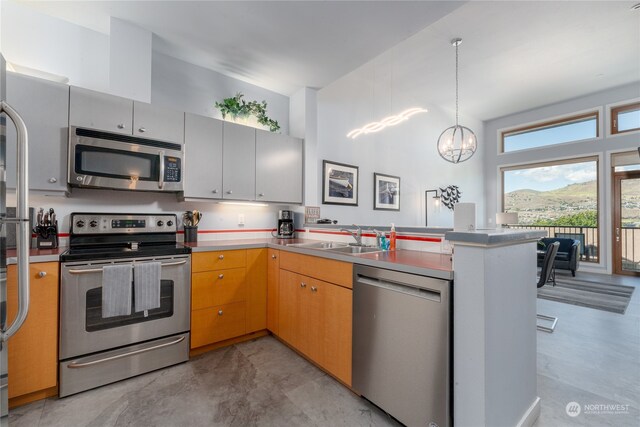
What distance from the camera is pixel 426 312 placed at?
4.49 ft

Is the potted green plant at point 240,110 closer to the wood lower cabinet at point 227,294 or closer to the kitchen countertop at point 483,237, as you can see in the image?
the wood lower cabinet at point 227,294

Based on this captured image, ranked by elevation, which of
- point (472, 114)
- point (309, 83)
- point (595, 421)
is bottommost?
point (595, 421)

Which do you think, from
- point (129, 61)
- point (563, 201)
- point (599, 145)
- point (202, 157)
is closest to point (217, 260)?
point (202, 157)

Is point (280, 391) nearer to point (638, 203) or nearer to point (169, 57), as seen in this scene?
point (169, 57)

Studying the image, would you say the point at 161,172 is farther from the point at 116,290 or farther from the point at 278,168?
the point at 278,168

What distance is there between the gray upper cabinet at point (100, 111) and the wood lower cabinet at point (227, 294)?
1.21 m

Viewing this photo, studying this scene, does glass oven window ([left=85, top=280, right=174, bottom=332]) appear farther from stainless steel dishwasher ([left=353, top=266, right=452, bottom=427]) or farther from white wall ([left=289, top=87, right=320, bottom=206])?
white wall ([left=289, top=87, right=320, bottom=206])

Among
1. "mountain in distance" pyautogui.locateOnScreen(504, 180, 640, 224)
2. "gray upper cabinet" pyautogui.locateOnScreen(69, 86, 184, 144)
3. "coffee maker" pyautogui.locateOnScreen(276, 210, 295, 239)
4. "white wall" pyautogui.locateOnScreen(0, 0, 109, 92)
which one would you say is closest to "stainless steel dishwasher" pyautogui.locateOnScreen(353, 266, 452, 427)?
"coffee maker" pyautogui.locateOnScreen(276, 210, 295, 239)

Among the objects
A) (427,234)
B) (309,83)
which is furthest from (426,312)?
(309,83)

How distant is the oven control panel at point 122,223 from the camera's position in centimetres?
223

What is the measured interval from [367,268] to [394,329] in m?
0.36

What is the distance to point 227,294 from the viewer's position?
246cm

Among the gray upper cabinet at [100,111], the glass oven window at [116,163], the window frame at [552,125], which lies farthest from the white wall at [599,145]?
the gray upper cabinet at [100,111]

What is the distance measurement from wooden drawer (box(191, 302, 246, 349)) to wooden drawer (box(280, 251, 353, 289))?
0.59 meters
